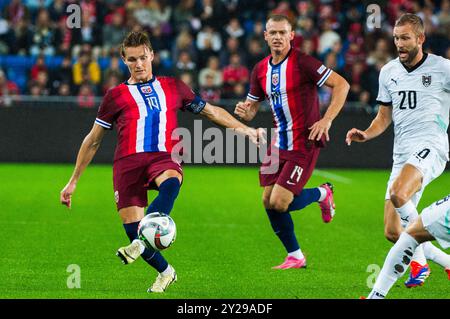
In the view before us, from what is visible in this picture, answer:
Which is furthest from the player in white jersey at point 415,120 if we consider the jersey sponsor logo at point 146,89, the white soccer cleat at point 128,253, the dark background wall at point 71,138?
the dark background wall at point 71,138

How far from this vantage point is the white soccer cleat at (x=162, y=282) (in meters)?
7.38

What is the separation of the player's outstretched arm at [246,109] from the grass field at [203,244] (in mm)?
1392

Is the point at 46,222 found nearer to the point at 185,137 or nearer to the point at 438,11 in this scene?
the point at 185,137

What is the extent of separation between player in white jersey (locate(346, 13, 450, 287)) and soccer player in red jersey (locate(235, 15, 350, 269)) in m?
0.96

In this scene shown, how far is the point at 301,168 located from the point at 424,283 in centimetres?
173

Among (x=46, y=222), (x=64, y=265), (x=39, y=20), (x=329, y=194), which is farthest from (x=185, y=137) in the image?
(x=64, y=265)

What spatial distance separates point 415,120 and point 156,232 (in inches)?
96.3

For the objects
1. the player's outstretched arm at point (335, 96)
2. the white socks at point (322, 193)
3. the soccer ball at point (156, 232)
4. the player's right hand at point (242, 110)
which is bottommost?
the white socks at point (322, 193)

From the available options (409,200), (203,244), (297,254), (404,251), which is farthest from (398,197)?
(203,244)

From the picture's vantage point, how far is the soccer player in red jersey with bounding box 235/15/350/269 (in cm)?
888

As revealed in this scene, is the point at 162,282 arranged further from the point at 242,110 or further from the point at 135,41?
the point at 242,110

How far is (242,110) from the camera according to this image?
29.1ft

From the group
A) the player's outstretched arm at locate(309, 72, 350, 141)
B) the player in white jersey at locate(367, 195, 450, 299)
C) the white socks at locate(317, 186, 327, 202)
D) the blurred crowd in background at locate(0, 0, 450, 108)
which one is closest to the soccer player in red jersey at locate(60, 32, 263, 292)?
the player's outstretched arm at locate(309, 72, 350, 141)

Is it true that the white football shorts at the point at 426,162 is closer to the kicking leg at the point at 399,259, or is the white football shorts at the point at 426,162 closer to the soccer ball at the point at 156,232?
the kicking leg at the point at 399,259
